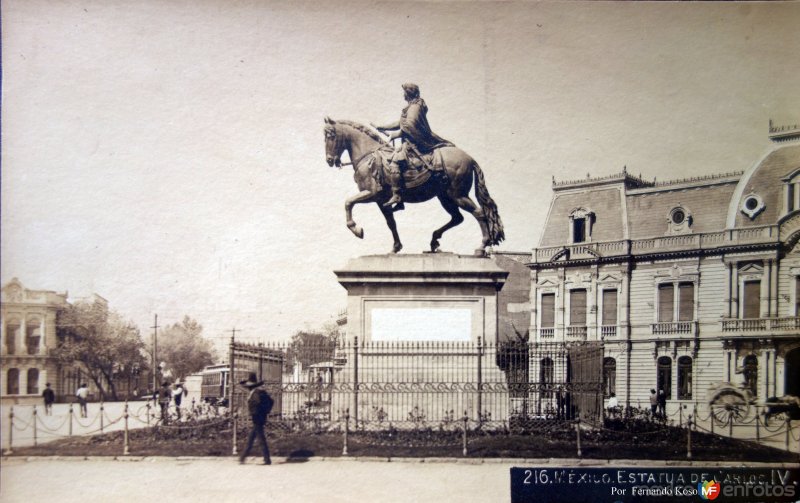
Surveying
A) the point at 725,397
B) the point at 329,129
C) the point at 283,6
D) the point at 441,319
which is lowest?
the point at 725,397

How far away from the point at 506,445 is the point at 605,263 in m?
7.70

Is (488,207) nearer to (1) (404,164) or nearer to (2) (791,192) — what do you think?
(1) (404,164)

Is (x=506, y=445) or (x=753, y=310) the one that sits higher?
(x=753, y=310)

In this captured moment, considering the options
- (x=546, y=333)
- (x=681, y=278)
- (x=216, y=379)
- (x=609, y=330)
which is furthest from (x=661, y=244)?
(x=216, y=379)

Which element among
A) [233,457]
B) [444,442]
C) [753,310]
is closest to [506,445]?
[444,442]

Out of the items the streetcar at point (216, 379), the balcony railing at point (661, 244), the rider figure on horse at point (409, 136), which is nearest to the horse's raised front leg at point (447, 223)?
the rider figure on horse at point (409, 136)

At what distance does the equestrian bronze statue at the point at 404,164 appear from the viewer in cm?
1181

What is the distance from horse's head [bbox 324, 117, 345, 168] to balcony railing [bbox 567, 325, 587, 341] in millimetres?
7804

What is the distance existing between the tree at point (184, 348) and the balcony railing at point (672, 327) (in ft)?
28.6

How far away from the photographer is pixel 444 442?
1059 centimetres

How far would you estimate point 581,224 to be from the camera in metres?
19.0

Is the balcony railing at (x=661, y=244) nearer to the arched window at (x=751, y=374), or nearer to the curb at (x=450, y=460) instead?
the arched window at (x=751, y=374)

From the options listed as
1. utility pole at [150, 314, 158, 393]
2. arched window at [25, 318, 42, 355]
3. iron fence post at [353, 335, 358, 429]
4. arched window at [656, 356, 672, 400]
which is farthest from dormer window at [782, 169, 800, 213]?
arched window at [25, 318, 42, 355]

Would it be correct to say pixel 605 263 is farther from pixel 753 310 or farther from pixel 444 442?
pixel 444 442
